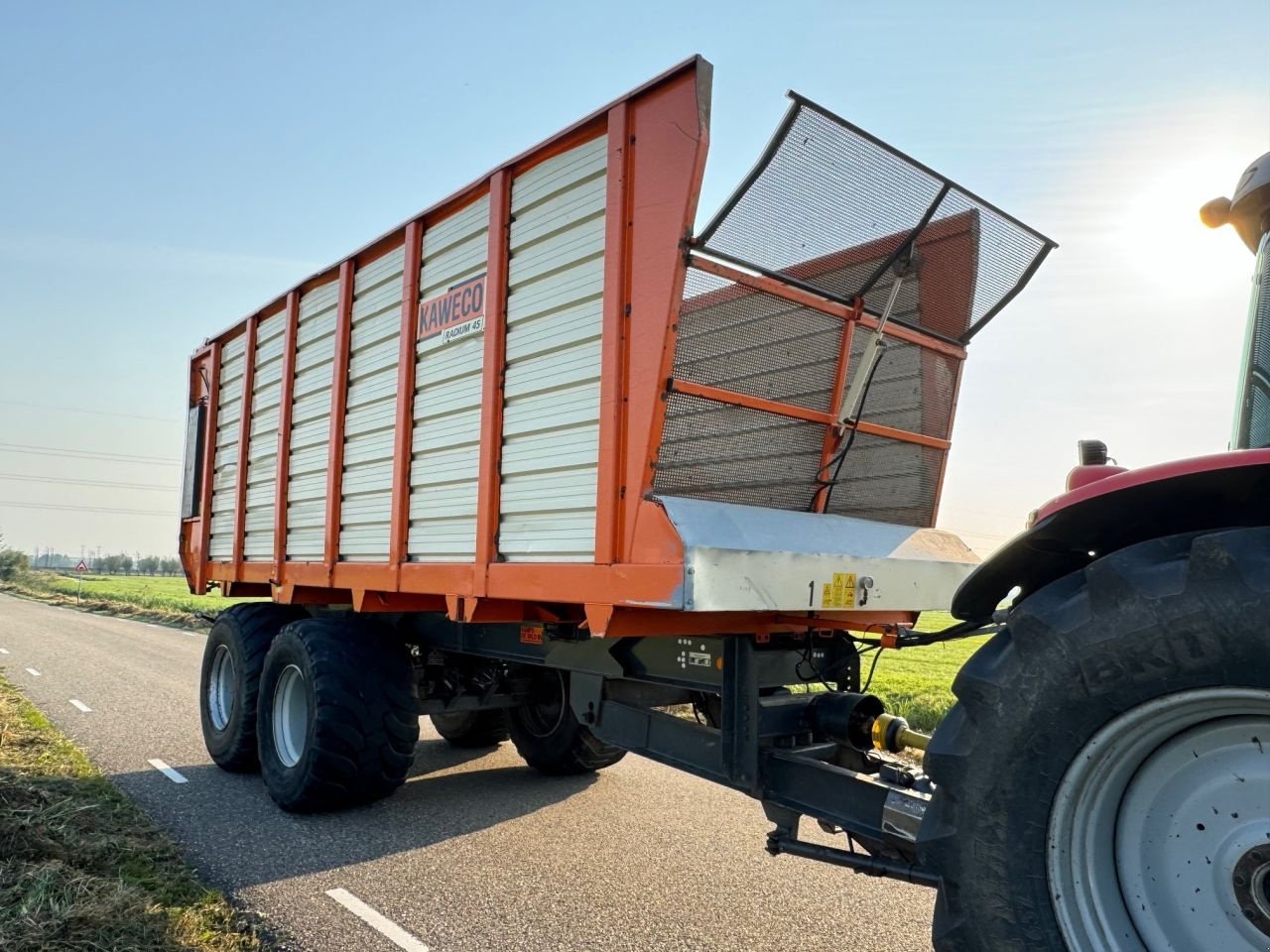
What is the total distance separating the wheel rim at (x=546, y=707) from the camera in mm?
6086

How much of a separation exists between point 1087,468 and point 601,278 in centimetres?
189

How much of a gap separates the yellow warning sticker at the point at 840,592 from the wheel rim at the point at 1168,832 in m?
1.51

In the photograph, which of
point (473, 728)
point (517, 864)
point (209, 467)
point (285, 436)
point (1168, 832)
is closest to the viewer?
point (1168, 832)

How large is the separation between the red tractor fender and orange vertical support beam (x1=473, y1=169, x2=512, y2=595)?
217 centimetres

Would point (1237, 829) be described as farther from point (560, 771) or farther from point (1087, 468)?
point (560, 771)

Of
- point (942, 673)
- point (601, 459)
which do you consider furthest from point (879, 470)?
point (942, 673)

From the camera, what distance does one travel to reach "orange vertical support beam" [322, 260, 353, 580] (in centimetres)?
529

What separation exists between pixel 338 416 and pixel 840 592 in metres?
3.28

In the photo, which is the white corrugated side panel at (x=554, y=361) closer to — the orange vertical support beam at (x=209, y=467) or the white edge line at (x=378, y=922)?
the white edge line at (x=378, y=922)

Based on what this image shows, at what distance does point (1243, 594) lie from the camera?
165cm

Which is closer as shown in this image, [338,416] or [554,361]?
[554,361]

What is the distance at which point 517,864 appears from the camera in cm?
439

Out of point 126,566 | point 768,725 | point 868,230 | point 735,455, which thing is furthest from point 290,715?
point 126,566

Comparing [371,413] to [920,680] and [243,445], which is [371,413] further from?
[920,680]
